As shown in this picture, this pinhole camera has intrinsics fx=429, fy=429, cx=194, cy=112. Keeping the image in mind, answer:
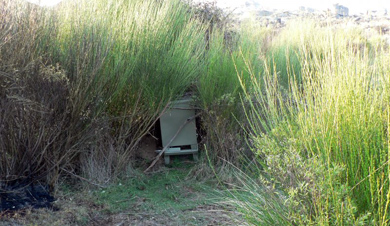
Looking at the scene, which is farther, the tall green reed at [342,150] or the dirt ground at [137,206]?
the dirt ground at [137,206]

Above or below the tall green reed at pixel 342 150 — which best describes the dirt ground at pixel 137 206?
below

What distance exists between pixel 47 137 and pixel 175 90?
173cm

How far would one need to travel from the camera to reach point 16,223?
11.5ft

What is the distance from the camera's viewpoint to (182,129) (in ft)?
18.7

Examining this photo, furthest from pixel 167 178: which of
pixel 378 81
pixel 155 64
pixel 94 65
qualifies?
pixel 378 81

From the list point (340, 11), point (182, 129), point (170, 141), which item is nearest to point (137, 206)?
point (170, 141)

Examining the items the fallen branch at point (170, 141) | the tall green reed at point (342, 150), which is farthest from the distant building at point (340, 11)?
the fallen branch at point (170, 141)

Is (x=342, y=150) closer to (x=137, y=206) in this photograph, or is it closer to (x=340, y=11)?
(x=340, y=11)

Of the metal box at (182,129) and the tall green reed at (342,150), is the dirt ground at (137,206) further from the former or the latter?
the tall green reed at (342,150)

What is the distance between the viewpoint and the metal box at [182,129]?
562 centimetres

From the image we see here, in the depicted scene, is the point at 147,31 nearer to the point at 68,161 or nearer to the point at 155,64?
the point at 155,64

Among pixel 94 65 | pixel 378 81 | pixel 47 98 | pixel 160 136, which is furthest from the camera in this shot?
pixel 160 136

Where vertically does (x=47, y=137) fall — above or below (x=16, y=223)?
above

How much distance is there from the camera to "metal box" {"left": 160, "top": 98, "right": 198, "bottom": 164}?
5625mm
